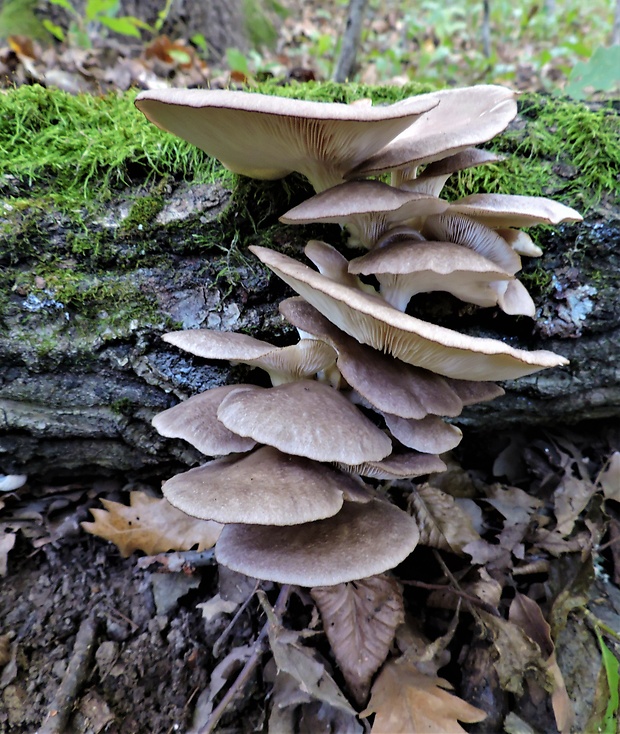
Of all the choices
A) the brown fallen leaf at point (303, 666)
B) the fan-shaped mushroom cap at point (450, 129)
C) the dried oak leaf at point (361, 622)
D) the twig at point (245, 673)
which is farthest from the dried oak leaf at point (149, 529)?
the fan-shaped mushroom cap at point (450, 129)

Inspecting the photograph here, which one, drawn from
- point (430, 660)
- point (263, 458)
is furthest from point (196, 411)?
point (430, 660)

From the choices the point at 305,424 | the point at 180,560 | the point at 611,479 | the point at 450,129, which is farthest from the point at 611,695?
the point at 450,129

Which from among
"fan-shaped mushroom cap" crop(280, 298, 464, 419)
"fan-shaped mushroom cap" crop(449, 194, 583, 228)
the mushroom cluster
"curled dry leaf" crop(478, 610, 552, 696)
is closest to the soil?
the mushroom cluster

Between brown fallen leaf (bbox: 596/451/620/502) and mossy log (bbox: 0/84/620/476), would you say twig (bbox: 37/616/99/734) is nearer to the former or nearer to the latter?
mossy log (bbox: 0/84/620/476)

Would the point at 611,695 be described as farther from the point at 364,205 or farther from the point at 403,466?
the point at 364,205

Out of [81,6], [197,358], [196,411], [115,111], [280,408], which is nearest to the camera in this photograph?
[280,408]

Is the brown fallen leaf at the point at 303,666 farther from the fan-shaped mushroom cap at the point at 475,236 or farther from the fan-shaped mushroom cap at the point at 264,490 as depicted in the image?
the fan-shaped mushroom cap at the point at 475,236

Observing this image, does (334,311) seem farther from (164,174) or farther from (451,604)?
(451,604)
